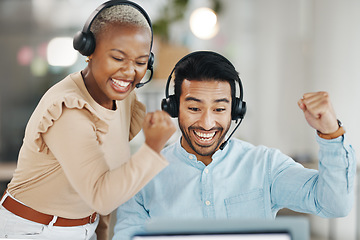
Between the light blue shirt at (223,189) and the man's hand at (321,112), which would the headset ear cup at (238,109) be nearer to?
the light blue shirt at (223,189)

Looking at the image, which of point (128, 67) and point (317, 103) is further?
point (128, 67)

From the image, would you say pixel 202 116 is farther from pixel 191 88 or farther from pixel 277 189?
pixel 277 189

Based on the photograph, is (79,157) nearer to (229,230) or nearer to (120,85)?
(120,85)

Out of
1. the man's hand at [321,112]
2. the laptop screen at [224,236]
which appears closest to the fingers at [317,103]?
the man's hand at [321,112]

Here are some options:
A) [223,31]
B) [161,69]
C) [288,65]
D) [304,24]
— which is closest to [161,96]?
[161,69]

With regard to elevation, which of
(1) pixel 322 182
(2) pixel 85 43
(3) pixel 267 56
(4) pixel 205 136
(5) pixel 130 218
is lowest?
(5) pixel 130 218

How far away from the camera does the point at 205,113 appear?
1222mm

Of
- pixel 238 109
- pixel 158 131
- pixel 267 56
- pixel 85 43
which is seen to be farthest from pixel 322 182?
pixel 267 56

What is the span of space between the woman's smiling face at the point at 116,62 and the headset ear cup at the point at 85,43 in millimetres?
14

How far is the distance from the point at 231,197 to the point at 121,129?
Result: 0.38m

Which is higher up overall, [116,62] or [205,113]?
[116,62]

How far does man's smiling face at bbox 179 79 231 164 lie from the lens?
4.00 ft

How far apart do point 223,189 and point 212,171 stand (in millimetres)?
62

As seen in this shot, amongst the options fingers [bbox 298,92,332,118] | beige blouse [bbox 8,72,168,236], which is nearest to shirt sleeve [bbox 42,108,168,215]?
beige blouse [bbox 8,72,168,236]
